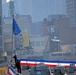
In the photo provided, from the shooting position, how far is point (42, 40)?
192 meters

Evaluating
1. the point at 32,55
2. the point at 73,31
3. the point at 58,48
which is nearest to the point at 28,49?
the point at 32,55

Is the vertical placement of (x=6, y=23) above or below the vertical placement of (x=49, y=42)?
above

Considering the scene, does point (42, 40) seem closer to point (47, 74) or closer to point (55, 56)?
point (55, 56)

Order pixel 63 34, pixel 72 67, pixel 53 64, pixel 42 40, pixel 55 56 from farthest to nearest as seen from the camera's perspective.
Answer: pixel 42 40
pixel 63 34
pixel 55 56
pixel 53 64
pixel 72 67

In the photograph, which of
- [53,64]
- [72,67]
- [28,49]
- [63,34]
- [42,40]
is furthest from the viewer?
[42,40]

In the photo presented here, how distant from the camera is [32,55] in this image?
537 feet

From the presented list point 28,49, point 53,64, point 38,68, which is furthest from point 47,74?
point 28,49

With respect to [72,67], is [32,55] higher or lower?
lower

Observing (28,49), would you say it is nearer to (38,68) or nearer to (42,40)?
(42,40)

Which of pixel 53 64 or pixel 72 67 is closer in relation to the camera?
pixel 72 67

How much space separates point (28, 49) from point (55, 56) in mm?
22048

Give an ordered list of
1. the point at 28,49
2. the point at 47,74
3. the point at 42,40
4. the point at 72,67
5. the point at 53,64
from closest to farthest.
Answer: the point at 47,74
the point at 72,67
the point at 53,64
the point at 28,49
the point at 42,40

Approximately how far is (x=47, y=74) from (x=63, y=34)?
166505 mm

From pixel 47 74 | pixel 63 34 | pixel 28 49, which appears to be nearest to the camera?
pixel 47 74
